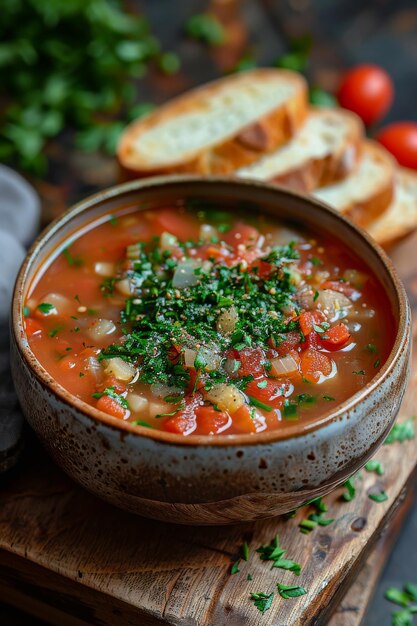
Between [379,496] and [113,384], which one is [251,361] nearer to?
[113,384]

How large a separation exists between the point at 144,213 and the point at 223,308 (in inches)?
28.9

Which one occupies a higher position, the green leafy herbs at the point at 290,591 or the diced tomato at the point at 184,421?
the diced tomato at the point at 184,421

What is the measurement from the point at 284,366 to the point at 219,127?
7.04ft

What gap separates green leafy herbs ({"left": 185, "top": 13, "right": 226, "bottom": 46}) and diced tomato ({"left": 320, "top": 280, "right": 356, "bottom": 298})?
9.97ft

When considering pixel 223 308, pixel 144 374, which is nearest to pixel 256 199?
pixel 223 308

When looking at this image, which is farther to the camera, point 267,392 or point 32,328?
point 32,328

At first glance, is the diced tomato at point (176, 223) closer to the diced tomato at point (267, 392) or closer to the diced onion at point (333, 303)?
the diced onion at point (333, 303)

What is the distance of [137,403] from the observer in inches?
98.9

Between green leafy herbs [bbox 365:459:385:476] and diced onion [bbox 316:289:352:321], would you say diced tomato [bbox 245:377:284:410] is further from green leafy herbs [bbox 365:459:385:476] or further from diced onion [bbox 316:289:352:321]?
green leafy herbs [bbox 365:459:385:476]

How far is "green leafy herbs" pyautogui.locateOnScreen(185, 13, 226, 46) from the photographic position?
5.44m

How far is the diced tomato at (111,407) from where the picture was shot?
2465 millimetres

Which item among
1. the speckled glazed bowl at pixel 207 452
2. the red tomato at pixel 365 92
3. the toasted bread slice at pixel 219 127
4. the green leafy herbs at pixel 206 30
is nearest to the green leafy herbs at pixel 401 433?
the speckled glazed bowl at pixel 207 452

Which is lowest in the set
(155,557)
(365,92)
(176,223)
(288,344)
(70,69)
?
(155,557)

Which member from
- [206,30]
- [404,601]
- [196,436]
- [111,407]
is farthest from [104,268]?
[206,30]
